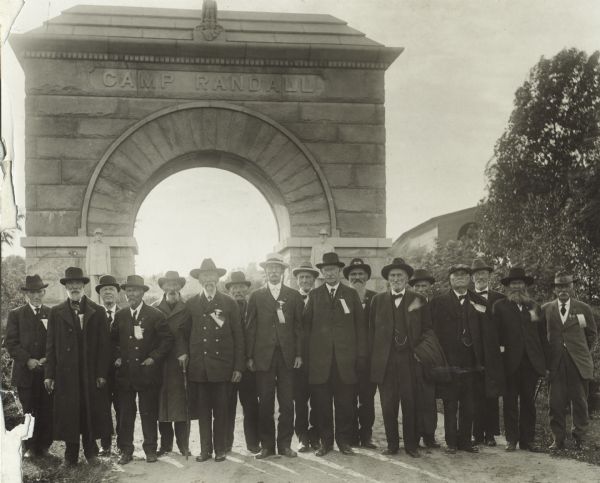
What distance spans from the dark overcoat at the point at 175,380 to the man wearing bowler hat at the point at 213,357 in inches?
3.3

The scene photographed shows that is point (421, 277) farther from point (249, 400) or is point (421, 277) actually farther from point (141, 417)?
point (141, 417)

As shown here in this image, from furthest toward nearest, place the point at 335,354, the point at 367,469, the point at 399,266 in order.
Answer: the point at 399,266, the point at 335,354, the point at 367,469

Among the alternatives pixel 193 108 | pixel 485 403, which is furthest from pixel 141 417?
pixel 193 108

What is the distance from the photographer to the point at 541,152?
17.3m

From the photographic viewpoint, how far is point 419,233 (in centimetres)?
3400

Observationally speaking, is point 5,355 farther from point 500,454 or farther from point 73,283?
point 500,454

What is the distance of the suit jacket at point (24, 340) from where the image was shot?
5.97m

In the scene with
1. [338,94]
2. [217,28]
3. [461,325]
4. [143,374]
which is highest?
[217,28]

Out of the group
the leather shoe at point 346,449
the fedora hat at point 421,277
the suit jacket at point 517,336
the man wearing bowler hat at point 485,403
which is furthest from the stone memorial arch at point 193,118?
the leather shoe at point 346,449

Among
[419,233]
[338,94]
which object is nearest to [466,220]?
[419,233]

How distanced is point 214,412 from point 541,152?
14.4 meters

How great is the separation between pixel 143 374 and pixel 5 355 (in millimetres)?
5020

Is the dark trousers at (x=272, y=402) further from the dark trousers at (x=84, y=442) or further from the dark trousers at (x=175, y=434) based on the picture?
the dark trousers at (x=84, y=442)

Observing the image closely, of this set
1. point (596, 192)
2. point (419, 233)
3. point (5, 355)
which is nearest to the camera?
point (5, 355)
